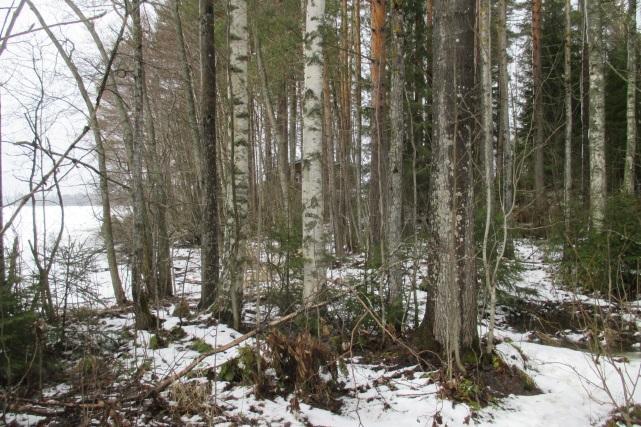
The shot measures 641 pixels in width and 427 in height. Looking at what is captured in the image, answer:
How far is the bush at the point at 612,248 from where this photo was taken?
654cm

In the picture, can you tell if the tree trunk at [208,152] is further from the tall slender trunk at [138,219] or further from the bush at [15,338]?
the bush at [15,338]

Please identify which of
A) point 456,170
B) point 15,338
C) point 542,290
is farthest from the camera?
point 542,290

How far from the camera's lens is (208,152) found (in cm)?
597

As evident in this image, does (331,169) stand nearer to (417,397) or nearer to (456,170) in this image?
(456,170)

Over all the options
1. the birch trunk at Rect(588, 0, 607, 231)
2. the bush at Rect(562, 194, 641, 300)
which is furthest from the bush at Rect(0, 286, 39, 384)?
the birch trunk at Rect(588, 0, 607, 231)

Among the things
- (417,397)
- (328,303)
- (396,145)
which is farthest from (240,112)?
(417,397)

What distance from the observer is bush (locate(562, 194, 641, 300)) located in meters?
6.54

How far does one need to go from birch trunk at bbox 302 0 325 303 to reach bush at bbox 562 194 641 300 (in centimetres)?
444

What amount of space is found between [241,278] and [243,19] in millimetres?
3834

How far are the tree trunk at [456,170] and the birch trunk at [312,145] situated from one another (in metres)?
1.67

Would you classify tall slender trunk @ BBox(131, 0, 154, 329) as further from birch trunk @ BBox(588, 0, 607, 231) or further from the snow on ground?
birch trunk @ BBox(588, 0, 607, 231)

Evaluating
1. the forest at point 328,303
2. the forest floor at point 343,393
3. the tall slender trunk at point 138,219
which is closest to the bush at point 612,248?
the forest at point 328,303

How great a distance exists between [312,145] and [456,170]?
202 cm

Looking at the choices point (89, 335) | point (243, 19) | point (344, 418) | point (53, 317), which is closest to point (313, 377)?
point (344, 418)
